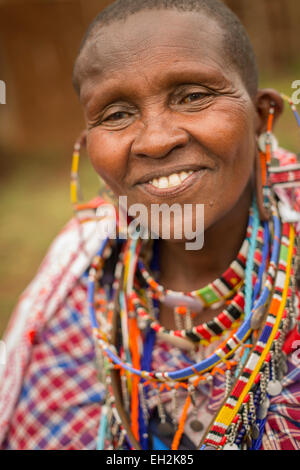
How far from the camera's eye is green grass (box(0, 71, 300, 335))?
5.06m

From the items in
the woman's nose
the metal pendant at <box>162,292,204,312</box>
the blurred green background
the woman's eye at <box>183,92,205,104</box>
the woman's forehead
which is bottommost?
the metal pendant at <box>162,292,204,312</box>

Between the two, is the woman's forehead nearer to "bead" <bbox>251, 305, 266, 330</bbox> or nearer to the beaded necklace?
the beaded necklace

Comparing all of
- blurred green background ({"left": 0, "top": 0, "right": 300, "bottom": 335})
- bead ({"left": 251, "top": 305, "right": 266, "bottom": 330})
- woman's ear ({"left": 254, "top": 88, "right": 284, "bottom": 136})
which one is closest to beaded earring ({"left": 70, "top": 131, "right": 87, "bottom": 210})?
woman's ear ({"left": 254, "top": 88, "right": 284, "bottom": 136})

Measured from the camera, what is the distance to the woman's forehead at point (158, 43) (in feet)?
4.90

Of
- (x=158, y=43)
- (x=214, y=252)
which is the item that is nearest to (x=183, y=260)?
(x=214, y=252)

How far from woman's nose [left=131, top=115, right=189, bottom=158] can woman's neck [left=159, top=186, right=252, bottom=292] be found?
0.41m

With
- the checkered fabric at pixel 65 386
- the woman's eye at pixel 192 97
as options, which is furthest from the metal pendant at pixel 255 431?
the woman's eye at pixel 192 97

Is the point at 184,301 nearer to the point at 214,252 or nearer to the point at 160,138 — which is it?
the point at 214,252

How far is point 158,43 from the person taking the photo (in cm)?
150

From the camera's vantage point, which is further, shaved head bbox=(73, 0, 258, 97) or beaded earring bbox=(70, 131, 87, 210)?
beaded earring bbox=(70, 131, 87, 210)

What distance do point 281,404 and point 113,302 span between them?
743 millimetres

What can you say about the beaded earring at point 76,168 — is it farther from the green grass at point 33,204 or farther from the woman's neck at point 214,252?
the green grass at point 33,204

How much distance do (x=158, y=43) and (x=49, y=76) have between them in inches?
277

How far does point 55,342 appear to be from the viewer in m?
2.33
